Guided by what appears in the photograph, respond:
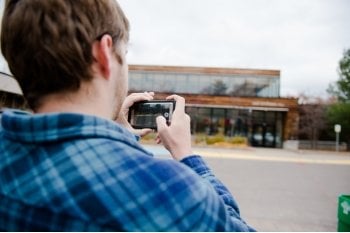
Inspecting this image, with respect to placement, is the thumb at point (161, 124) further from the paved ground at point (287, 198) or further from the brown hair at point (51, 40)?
the paved ground at point (287, 198)

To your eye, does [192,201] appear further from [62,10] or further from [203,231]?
[62,10]

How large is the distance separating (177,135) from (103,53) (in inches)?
14.9

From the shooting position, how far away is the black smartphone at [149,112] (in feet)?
4.55

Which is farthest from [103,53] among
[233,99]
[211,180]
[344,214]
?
[233,99]

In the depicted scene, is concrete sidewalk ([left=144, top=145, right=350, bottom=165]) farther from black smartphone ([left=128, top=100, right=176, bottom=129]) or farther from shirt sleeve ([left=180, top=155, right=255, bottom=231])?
shirt sleeve ([left=180, top=155, right=255, bottom=231])

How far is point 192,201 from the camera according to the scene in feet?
2.81

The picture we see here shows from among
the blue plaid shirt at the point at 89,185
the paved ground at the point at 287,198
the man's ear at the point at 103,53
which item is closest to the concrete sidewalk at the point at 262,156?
the paved ground at the point at 287,198

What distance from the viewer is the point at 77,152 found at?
2.83 feet

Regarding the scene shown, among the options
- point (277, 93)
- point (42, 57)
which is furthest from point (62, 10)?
point (277, 93)

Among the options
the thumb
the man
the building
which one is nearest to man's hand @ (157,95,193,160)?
the thumb

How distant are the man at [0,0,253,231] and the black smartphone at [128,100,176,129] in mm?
347

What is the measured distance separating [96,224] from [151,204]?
0.13 meters

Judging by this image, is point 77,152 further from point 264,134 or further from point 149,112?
point 264,134

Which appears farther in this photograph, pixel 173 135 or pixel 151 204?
pixel 173 135
